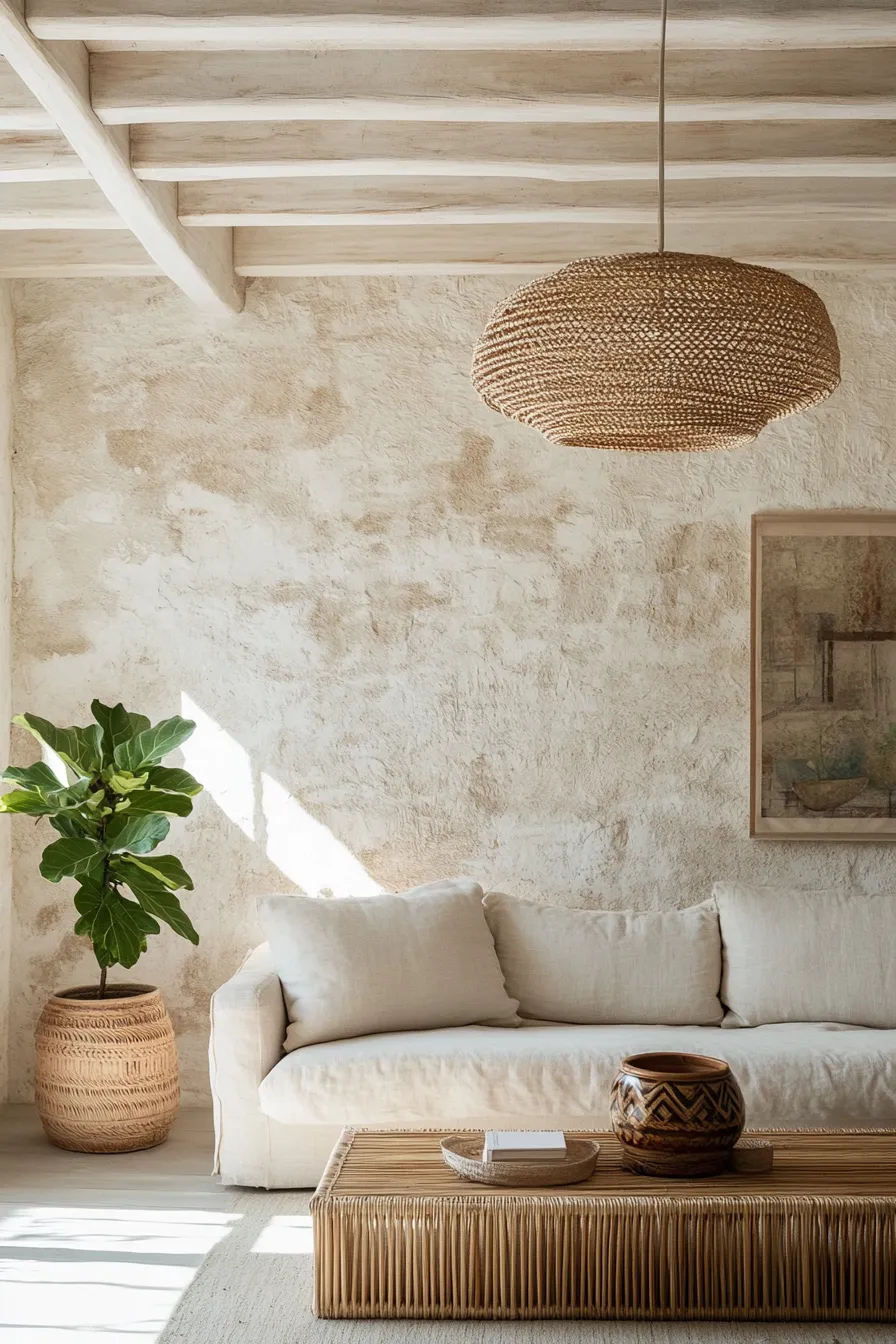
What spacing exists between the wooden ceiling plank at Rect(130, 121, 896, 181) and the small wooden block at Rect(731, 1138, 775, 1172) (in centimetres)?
249

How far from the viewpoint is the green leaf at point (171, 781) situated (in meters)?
4.20

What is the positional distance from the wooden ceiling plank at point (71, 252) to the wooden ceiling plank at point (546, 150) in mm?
890

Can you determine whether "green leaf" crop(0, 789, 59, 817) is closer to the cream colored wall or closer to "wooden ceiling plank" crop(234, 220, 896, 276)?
the cream colored wall

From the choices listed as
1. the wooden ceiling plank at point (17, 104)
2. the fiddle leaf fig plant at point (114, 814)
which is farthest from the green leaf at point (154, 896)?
the wooden ceiling plank at point (17, 104)

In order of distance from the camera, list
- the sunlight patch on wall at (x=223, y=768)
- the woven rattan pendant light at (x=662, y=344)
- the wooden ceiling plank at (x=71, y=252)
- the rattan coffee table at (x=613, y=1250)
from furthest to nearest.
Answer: the sunlight patch on wall at (x=223, y=768) < the wooden ceiling plank at (x=71, y=252) < the rattan coffee table at (x=613, y=1250) < the woven rattan pendant light at (x=662, y=344)

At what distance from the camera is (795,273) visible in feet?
15.4

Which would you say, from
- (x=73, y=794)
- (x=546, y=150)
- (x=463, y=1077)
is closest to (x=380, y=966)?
(x=463, y=1077)

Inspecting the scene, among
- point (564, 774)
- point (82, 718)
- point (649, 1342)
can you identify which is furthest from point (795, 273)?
point (649, 1342)

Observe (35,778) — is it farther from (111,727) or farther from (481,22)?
(481,22)

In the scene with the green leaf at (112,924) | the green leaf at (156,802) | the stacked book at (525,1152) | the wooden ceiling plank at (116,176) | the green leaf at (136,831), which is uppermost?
the wooden ceiling plank at (116,176)

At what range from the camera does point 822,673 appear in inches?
180

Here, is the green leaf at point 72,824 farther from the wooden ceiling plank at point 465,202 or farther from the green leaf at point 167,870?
the wooden ceiling plank at point 465,202

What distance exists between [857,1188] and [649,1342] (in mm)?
516

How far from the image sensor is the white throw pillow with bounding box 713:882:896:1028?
403cm
